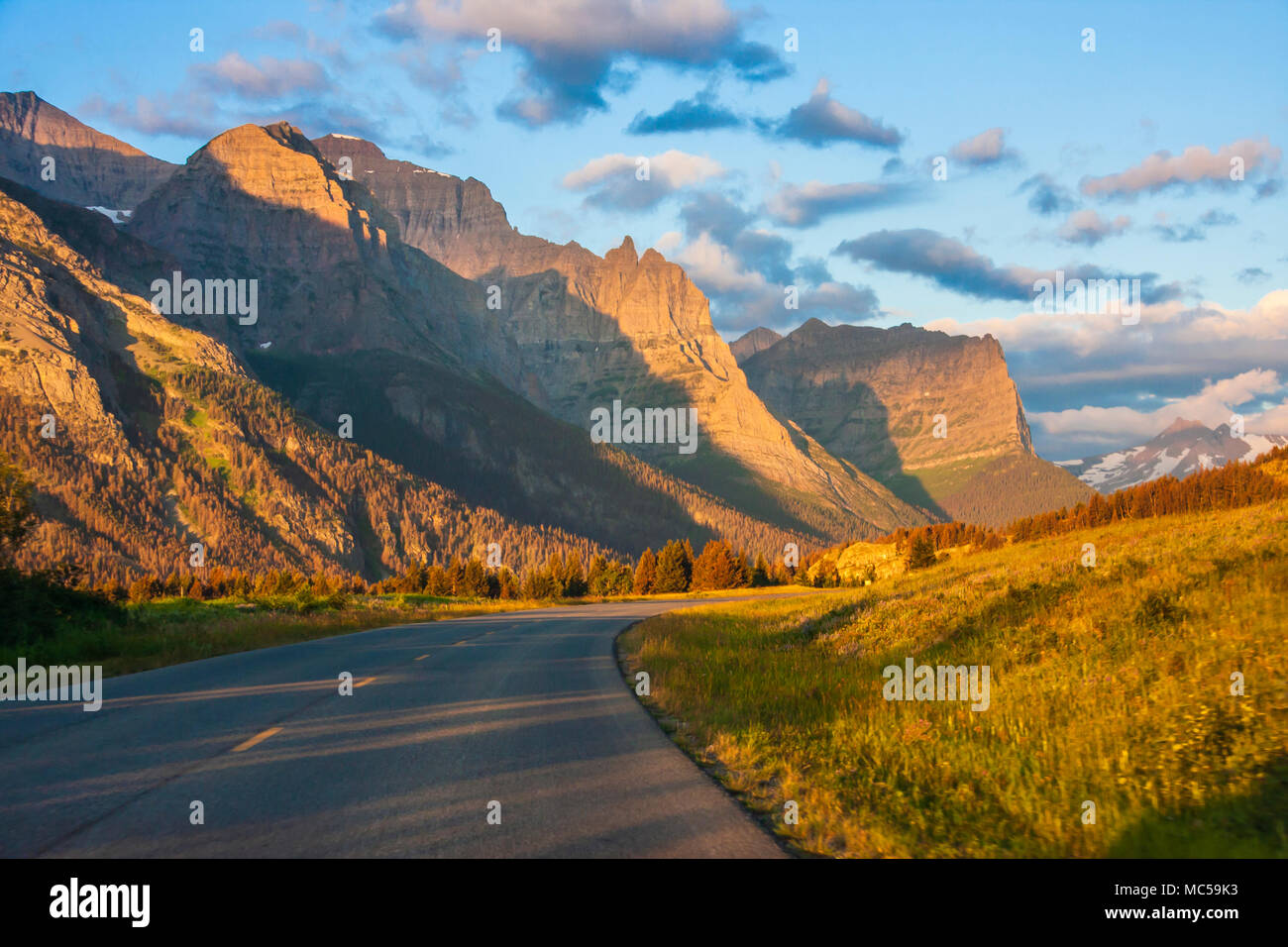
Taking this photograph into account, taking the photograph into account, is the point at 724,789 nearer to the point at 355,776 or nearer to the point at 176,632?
the point at 355,776

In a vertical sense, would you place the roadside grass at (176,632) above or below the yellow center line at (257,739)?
below

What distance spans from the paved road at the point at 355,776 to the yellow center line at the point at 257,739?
3cm

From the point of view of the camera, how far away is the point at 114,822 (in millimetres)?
6848

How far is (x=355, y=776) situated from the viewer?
8617mm

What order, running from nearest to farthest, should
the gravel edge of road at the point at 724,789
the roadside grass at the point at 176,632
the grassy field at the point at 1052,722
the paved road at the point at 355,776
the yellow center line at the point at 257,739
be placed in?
the paved road at the point at 355,776 < the gravel edge of road at the point at 724,789 < the grassy field at the point at 1052,722 < the yellow center line at the point at 257,739 < the roadside grass at the point at 176,632

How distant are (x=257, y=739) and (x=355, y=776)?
7.83ft

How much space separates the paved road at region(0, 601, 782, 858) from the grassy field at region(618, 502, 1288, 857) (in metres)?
0.99

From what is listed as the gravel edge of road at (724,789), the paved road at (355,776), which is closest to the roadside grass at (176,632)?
the paved road at (355,776)

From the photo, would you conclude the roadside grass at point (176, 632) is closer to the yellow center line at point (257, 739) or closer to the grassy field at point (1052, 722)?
the yellow center line at point (257, 739)

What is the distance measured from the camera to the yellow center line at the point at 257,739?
32.1 ft

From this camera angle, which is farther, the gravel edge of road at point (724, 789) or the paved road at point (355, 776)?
the gravel edge of road at point (724, 789)
